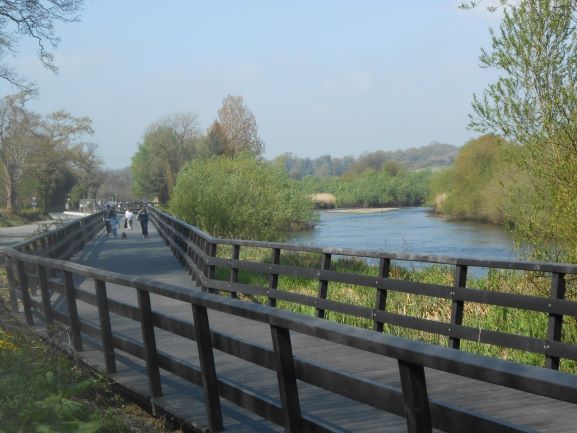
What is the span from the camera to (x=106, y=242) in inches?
1342

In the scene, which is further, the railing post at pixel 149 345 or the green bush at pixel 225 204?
the green bush at pixel 225 204

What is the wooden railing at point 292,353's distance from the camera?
3182 millimetres

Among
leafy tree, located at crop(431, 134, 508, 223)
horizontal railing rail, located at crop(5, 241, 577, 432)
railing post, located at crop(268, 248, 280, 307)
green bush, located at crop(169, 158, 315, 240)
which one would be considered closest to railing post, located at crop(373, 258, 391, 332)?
railing post, located at crop(268, 248, 280, 307)

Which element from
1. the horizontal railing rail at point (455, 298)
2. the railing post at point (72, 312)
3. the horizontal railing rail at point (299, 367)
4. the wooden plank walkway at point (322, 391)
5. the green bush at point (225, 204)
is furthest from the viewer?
the green bush at point (225, 204)

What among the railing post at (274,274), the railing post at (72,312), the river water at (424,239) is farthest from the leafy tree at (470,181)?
the railing post at (72,312)

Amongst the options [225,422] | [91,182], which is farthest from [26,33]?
[91,182]

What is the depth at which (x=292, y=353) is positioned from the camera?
5016mm

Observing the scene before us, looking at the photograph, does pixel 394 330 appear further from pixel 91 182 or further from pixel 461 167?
pixel 91 182

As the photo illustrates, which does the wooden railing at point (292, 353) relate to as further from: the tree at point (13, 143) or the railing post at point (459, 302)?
the tree at point (13, 143)

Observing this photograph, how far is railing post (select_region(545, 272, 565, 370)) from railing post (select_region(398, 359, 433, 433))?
3.99m

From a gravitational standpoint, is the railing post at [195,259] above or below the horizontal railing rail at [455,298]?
below

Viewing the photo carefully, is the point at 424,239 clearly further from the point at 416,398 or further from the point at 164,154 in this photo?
the point at 164,154

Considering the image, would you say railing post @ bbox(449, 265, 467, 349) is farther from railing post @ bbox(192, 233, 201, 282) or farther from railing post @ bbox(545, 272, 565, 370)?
railing post @ bbox(192, 233, 201, 282)

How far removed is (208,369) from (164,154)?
99.3 meters
